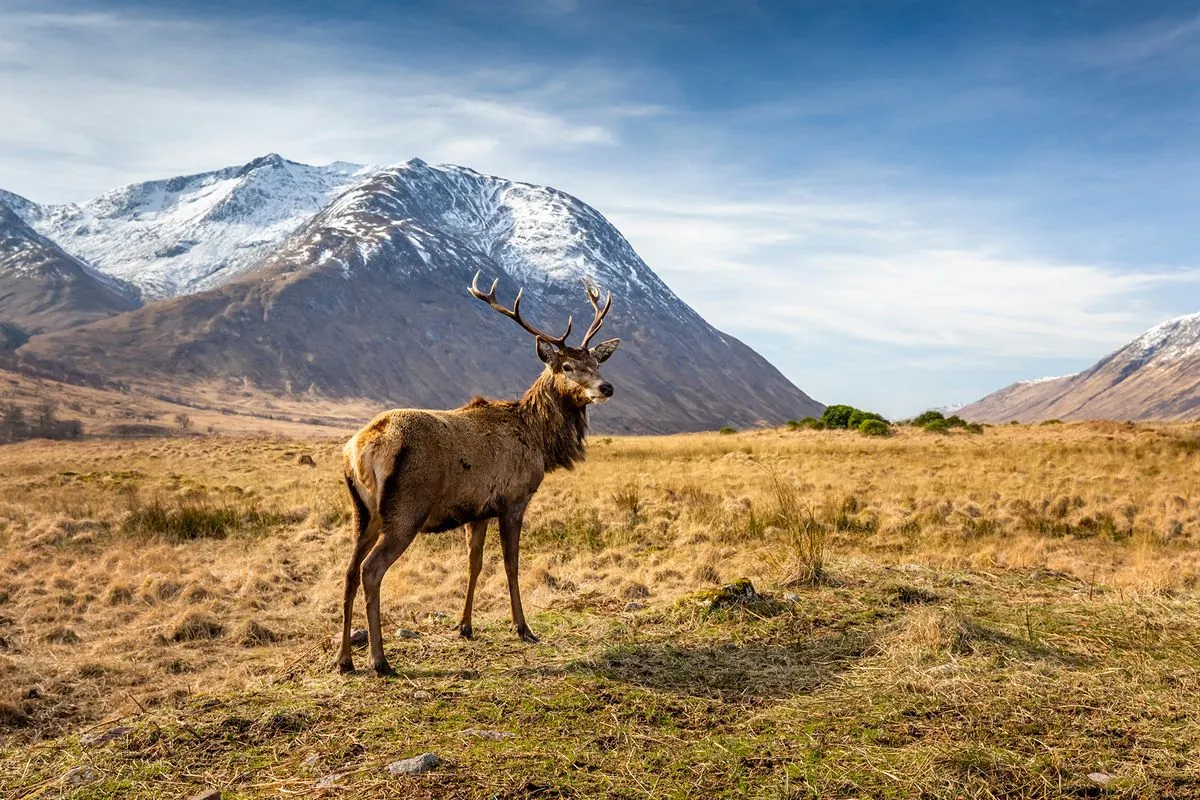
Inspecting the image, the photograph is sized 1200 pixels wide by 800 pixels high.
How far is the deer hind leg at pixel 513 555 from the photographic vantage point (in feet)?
27.5

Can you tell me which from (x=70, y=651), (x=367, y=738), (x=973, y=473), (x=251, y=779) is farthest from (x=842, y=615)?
(x=973, y=473)

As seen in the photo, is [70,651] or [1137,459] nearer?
[70,651]

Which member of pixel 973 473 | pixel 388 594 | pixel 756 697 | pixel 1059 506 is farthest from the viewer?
pixel 973 473

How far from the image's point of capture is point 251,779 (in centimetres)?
526

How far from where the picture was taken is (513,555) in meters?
8.70

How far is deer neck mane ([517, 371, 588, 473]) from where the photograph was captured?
9.45 metres

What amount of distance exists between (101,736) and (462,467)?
12.1 feet

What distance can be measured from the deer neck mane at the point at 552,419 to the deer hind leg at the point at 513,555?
92 centimetres

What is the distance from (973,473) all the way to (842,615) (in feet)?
59.2

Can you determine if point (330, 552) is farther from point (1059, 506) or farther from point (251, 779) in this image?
point (1059, 506)

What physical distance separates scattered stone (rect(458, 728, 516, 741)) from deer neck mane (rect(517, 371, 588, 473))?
12.8 feet

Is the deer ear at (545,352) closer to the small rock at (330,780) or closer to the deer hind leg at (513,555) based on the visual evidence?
the deer hind leg at (513,555)

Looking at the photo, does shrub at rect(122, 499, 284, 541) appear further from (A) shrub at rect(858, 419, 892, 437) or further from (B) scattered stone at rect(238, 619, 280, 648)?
(A) shrub at rect(858, 419, 892, 437)

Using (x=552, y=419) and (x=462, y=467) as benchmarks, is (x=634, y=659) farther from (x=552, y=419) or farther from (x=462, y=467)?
(x=552, y=419)
